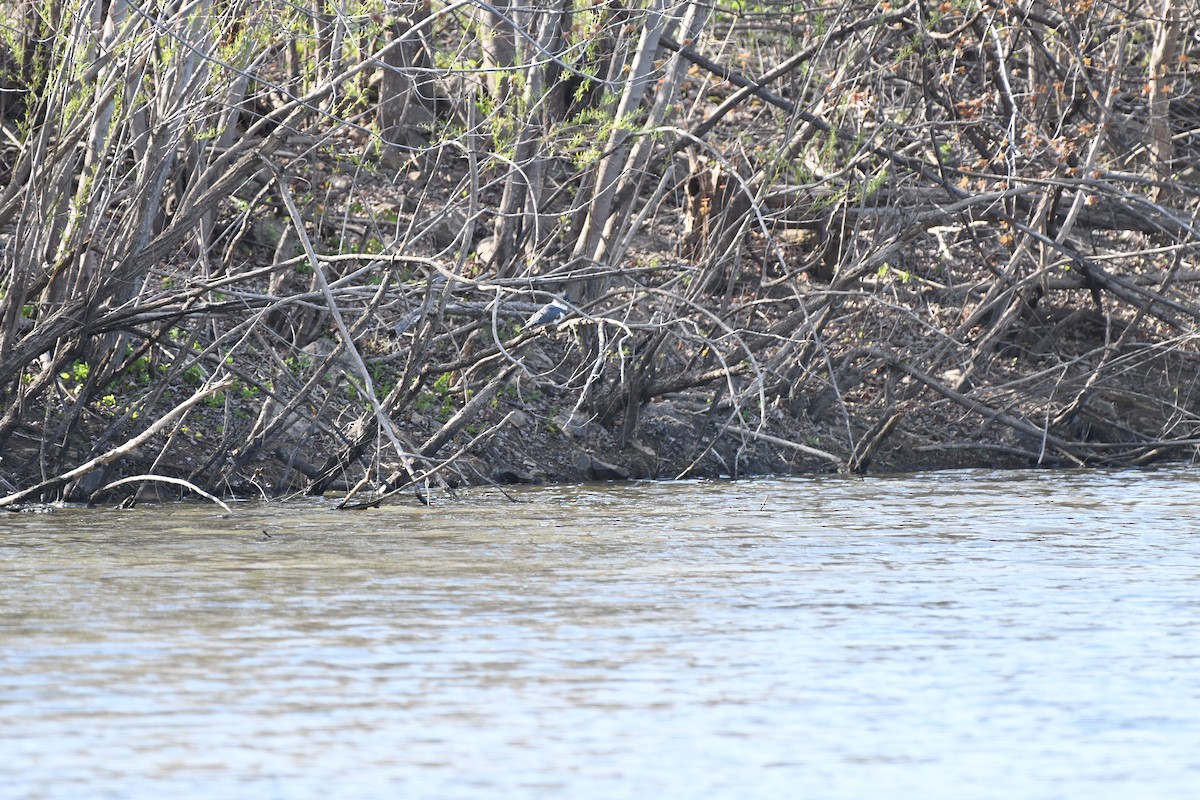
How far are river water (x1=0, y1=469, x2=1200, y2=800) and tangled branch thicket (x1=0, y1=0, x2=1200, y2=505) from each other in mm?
1048

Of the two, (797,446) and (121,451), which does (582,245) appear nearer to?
(797,446)

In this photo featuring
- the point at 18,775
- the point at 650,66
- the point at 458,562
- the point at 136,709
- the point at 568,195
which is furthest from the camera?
the point at 568,195

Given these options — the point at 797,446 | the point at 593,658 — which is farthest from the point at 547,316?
the point at 593,658

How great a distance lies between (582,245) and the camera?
14.8 metres

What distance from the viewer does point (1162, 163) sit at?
648 inches

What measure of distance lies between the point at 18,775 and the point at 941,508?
26.9 feet

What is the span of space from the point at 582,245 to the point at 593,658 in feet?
27.9

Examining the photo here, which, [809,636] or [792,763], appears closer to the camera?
[792,763]

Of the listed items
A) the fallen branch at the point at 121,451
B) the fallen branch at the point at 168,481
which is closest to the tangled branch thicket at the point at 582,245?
the fallen branch at the point at 121,451

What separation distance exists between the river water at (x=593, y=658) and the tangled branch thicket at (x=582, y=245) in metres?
1.05

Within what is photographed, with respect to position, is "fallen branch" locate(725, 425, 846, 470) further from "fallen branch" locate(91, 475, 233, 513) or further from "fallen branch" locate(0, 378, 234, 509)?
"fallen branch" locate(0, 378, 234, 509)

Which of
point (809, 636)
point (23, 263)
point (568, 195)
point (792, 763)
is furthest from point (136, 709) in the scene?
point (568, 195)

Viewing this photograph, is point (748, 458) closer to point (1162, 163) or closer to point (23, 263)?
point (1162, 163)

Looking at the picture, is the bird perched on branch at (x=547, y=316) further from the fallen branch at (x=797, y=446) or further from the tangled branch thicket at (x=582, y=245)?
the fallen branch at (x=797, y=446)
